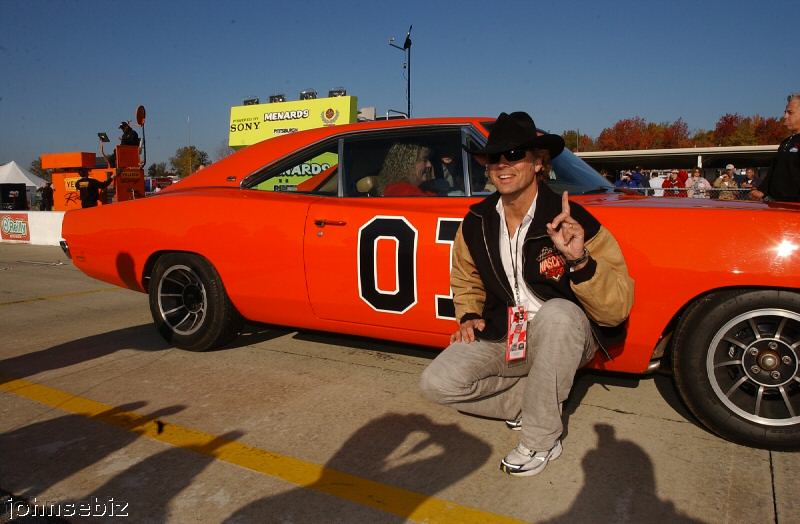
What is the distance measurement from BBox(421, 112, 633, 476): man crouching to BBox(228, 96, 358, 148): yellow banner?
1995 centimetres

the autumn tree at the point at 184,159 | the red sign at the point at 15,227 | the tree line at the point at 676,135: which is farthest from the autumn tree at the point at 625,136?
the red sign at the point at 15,227

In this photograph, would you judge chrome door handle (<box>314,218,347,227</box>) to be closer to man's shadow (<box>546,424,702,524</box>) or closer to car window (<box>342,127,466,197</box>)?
car window (<box>342,127,466,197</box>)

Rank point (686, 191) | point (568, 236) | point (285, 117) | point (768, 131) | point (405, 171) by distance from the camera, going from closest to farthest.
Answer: point (568, 236) < point (405, 171) < point (686, 191) < point (285, 117) < point (768, 131)

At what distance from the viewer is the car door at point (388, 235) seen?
3035mm

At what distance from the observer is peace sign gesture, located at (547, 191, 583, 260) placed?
212cm

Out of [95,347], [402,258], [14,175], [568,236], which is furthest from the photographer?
[14,175]

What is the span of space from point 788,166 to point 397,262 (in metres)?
2.69

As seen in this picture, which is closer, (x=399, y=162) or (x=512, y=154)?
(x=512, y=154)

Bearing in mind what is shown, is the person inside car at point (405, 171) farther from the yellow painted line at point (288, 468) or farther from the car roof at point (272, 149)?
the yellow painted line at point (288, 468)

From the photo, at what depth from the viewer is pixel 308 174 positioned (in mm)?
3701

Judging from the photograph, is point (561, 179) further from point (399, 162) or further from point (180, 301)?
point (180, 301)

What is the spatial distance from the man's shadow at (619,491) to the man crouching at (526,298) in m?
0.19

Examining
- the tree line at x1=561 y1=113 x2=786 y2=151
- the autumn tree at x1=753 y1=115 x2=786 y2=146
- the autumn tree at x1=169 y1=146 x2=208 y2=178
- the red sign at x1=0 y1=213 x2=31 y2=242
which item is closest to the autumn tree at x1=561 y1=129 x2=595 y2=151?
the tree line at x1=561 y1=113 x2=786 y2=151

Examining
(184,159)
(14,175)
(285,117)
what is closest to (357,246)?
(285,117)
